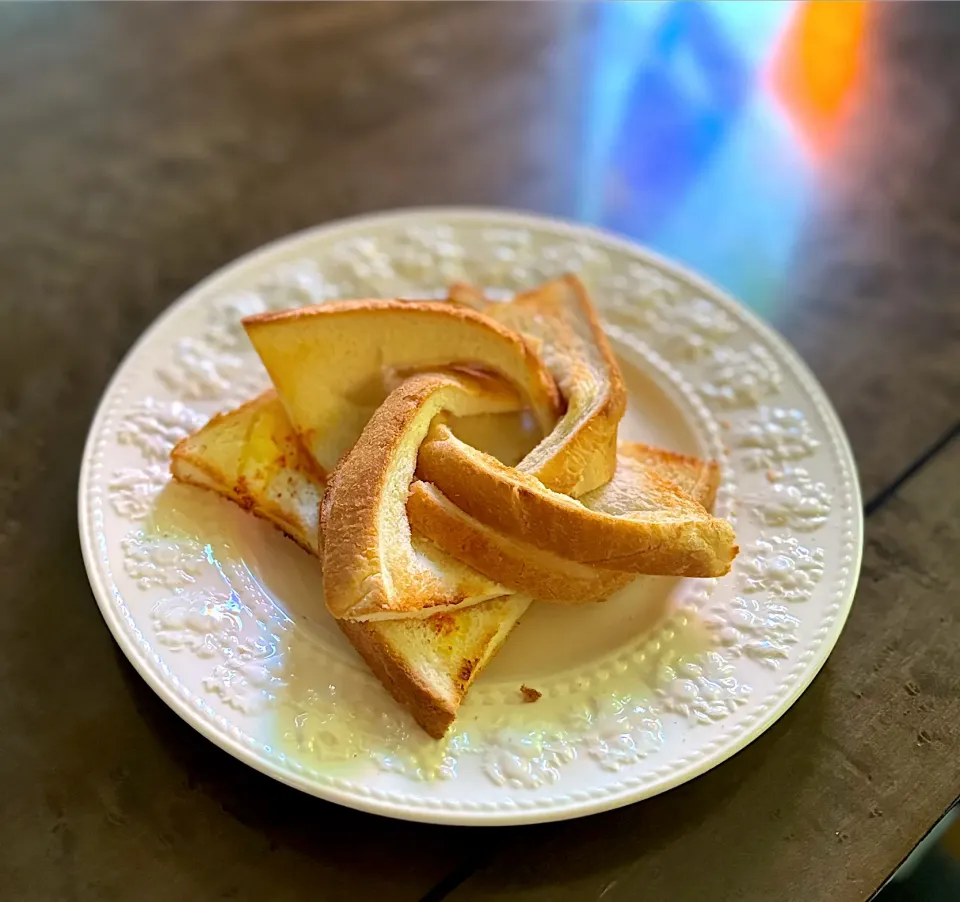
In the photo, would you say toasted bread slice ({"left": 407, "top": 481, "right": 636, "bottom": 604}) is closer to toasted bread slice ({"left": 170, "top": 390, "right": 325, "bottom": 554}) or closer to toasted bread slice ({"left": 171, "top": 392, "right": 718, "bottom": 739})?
toasted bread slice ({"left": 171, "top": 392, "right": 718, "bottom": 739})

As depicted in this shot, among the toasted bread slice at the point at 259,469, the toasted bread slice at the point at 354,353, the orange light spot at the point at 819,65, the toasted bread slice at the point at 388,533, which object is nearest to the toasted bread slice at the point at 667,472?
the toasted bread slice at the point at 354,353

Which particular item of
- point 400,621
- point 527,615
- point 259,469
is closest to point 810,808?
point 527,615

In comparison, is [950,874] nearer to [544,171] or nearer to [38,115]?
[544,171]

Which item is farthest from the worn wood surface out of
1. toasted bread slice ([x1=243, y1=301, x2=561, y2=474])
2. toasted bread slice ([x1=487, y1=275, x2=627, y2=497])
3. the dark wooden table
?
toasted bread slice ([x1=243, y1=301, x2=561, y2=474])

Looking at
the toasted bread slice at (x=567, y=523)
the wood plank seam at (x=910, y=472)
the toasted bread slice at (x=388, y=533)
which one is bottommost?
the toasted bread slice at (x=388, y=533)

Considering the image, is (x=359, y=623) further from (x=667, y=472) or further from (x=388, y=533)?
(x=667, y=472)

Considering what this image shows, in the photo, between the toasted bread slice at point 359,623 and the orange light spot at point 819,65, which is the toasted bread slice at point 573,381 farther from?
the orange light spot at point 819,65

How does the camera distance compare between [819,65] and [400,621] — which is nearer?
[400,621]
